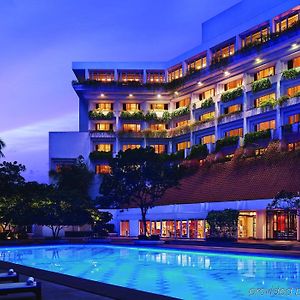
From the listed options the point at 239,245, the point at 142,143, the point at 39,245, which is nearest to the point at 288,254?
the point at 239,245

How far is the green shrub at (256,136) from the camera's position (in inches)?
1698

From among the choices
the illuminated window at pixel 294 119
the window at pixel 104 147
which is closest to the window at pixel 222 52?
the illuminated window at pixel 294 119

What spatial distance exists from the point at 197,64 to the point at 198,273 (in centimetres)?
4083

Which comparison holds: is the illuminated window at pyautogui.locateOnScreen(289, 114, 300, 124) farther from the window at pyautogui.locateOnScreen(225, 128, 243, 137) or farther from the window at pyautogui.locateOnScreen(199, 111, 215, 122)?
the window at pyautogui.locateOnScreen(199, 111, 215, 122)

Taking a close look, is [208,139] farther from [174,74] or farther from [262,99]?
[174,74]

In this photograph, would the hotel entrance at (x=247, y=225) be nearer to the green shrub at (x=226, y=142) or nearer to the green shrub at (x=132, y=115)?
the green shrub at (x=226, y=142)

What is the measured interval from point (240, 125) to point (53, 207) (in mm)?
19175

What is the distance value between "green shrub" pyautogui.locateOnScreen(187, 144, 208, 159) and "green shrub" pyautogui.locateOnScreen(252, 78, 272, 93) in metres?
7.68

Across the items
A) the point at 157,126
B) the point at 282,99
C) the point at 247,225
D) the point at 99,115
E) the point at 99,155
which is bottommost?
the point at 247,225

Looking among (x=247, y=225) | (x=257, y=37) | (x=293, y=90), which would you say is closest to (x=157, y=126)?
(x=257, y=37)

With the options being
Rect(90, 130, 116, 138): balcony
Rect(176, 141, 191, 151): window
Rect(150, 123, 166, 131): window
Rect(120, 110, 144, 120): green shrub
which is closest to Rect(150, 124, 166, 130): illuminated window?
Rect(150, 123, 166, 131): window

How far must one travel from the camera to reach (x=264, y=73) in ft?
155

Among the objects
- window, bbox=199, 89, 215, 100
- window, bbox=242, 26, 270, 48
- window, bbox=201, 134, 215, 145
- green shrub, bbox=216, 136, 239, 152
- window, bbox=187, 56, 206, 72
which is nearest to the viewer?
window, bbox=242, 26, 270, 48

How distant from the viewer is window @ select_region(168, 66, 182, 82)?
60547mm
